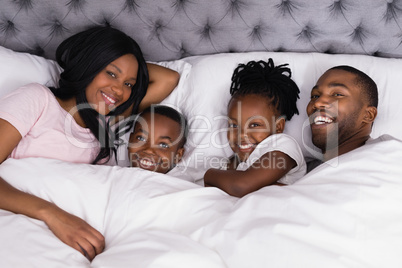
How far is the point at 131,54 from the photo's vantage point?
1.37 meters

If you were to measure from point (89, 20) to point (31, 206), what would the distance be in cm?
90

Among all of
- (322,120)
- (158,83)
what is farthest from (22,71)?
(322,120)

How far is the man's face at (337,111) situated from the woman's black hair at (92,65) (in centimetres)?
73

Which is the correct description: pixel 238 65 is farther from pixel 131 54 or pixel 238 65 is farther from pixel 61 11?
pixel 61 11

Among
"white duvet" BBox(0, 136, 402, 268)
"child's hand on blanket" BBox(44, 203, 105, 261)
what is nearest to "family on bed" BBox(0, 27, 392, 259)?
"white duvet" BBox(0, 136, 402, 268)

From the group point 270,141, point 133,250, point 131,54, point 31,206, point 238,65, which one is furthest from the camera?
point 238,65

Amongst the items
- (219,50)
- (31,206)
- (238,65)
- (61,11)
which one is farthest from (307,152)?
(61,11)

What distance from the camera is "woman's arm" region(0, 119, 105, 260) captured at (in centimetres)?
96

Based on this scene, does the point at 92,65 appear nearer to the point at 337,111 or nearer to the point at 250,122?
the point at 250,122

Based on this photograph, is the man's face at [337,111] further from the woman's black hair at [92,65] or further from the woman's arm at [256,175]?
the woman's black hair at [92,65]

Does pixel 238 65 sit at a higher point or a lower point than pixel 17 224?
higher

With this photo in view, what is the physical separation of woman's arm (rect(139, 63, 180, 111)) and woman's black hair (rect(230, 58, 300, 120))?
0.27m

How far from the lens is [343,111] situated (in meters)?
1.25

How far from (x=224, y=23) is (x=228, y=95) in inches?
13.1
